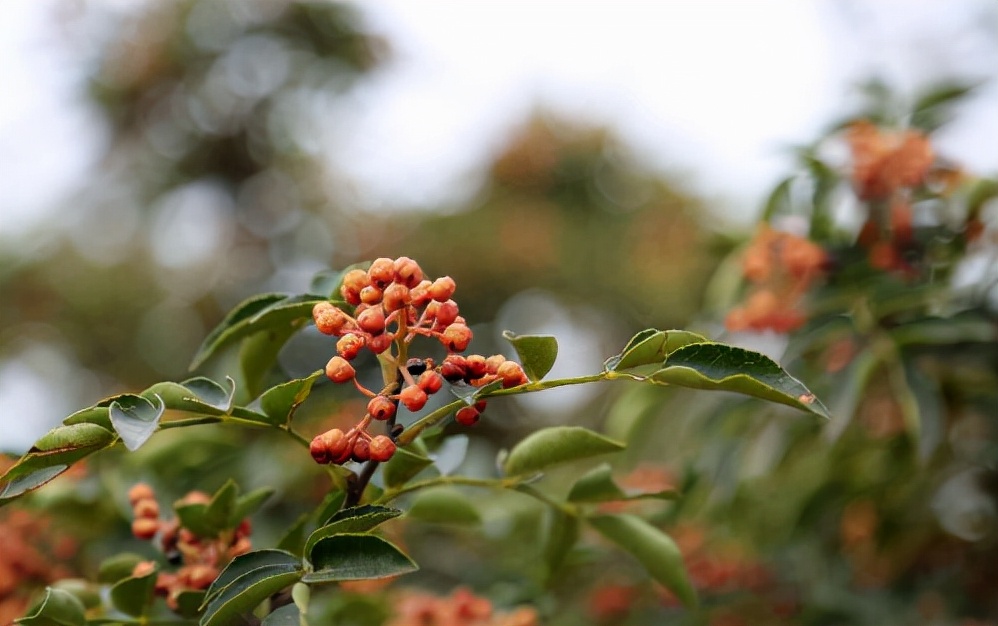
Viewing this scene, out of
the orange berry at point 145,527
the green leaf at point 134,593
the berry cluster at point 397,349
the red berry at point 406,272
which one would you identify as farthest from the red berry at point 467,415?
the orange berry at point 145,527

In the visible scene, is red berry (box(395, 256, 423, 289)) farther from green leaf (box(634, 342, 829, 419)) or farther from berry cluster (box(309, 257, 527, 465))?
green leaf (box(634, 342, 829, 419))

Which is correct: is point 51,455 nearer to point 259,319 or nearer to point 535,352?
point 259,319

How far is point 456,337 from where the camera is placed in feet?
2.39

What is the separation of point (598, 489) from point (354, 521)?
39cm

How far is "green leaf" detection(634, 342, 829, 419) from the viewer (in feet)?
2.13

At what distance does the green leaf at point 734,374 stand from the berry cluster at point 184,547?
0.48 metres

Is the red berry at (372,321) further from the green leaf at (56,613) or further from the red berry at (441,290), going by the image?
the green leaf at (56,613)

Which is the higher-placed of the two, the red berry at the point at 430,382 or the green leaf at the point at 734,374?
the green leaf at the point at 734,374

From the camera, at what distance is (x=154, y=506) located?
1003mm

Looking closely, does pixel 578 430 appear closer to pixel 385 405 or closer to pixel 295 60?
pixel 385 405

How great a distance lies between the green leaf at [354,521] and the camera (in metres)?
0.65

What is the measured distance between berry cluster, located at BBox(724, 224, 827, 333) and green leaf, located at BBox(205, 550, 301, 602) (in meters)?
1.06

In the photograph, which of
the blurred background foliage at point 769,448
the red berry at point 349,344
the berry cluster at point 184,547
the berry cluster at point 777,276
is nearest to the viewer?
the red berry at point 349,344

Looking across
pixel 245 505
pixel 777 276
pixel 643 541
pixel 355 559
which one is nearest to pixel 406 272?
pixel 355 559
